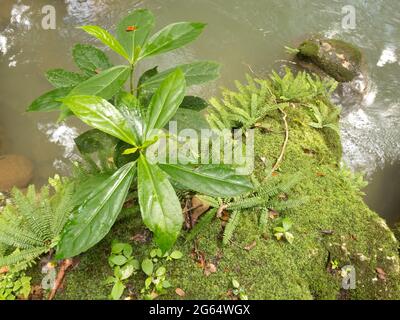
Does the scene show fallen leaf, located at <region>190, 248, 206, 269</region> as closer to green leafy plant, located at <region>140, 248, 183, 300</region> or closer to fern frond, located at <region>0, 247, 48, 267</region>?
green leafy plant, located at <region>140, 248, 183, 300</region>

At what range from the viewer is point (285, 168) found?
3635mm

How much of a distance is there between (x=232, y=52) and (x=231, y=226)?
17.9 feet

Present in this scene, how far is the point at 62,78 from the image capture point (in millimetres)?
1992

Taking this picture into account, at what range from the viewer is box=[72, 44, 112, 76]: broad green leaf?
6.66 feet

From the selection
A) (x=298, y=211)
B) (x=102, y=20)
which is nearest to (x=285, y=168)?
(x=298, y=211)

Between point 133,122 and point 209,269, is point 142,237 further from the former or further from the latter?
point 133,122

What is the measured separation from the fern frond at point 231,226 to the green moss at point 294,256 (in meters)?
0.08

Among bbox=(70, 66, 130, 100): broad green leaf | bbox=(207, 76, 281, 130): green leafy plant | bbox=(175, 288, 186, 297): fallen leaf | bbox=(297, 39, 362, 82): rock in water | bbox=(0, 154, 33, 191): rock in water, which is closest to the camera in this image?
bbox=(70, 66, 130, 100): broad green leaf

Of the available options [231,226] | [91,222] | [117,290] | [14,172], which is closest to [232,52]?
[14,172]

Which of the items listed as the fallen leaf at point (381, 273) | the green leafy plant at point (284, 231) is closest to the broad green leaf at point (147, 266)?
the green leafy plant at point (284, 231)

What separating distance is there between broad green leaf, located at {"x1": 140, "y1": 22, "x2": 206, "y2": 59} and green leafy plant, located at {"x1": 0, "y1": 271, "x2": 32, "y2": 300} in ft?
6.45

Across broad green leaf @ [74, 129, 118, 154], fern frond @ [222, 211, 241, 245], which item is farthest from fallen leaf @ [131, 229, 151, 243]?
broad green leaf @ [74, 129, 118, 154]

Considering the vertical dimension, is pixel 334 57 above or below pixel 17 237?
below
